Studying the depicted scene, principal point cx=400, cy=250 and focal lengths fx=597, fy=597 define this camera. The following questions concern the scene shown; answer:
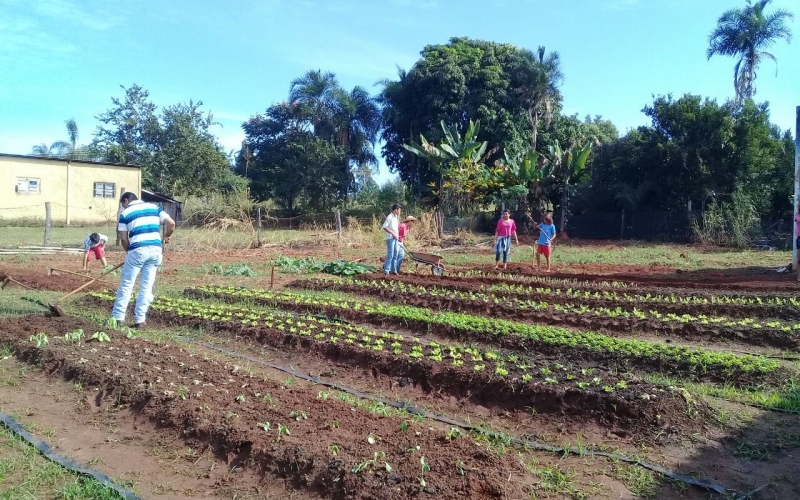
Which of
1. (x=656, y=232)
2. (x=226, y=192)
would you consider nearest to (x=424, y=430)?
(x=656, y=232)

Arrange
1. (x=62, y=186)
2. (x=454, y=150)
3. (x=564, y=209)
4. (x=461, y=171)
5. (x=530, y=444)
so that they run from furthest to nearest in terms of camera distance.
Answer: (x=62, y=186) < (x=564, y=209) < (x=454, y=150) < (x=461, y=171) < (x=530, y=444)

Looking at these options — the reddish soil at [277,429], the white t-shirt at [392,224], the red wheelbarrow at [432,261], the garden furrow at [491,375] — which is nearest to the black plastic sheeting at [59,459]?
the reddish soil at [277,429]

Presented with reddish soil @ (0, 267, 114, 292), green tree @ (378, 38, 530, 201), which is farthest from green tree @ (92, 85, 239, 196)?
reddish soil @ (0, 267, 114, 292)

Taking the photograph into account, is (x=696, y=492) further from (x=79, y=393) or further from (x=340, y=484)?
(x=79, y=393)

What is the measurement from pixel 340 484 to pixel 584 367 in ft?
10.5

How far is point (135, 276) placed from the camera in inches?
318

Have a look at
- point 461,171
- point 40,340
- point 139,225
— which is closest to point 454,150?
point 461,171

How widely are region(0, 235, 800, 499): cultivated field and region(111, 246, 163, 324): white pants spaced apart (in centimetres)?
42

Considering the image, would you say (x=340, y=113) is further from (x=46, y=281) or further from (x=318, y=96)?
(x=46, y=281)

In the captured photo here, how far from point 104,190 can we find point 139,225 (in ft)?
94.8

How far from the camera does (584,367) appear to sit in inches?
234

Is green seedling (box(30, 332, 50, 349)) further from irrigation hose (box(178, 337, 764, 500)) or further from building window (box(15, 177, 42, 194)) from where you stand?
building window (box(15, 177, 42, 194))

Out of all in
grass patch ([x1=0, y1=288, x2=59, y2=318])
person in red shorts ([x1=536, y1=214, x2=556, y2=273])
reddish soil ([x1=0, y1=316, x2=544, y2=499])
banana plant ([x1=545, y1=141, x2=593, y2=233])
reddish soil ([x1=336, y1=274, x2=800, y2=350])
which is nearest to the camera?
reddish soil ([x1=0, y1=316, x2=544, y2=499])

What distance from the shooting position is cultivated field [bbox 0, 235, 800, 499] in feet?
12.7
